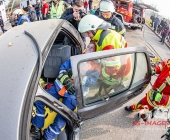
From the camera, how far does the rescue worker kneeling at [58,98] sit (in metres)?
1.84

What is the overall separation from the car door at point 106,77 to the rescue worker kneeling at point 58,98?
0.27 ft

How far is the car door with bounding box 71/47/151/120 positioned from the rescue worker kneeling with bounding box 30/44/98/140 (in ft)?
0.27

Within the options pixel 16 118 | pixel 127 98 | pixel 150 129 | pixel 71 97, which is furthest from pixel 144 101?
pixel 16 118

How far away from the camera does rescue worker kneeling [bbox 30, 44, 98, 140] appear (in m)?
1.84

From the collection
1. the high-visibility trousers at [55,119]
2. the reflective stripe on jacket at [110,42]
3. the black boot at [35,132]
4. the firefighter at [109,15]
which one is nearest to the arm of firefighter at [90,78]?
the high-visibility trousers at [55,119]

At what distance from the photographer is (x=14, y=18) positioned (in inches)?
217

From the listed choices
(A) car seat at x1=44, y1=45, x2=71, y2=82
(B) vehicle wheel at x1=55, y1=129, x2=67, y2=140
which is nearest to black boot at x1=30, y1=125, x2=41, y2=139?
(B) vehicle wheel at x1=55, y1=129, x2=67, y2=140

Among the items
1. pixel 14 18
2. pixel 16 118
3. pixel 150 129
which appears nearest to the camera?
pixel 16 118

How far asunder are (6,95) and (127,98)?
1449 millimetres

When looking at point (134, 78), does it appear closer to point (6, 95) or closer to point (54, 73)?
point (54, 73)

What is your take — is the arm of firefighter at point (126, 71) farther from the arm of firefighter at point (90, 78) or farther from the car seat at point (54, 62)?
the car seat at point (54, 62)

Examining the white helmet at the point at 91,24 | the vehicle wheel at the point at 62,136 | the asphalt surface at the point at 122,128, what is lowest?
the asphalt surface at the point at 122,128

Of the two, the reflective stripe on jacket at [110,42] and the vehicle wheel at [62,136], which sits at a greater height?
the reflective stripe on jacket at [110,42]

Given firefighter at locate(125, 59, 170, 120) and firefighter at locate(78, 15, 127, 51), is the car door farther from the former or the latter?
firefighter at locate(125, 59, 170, 120)
